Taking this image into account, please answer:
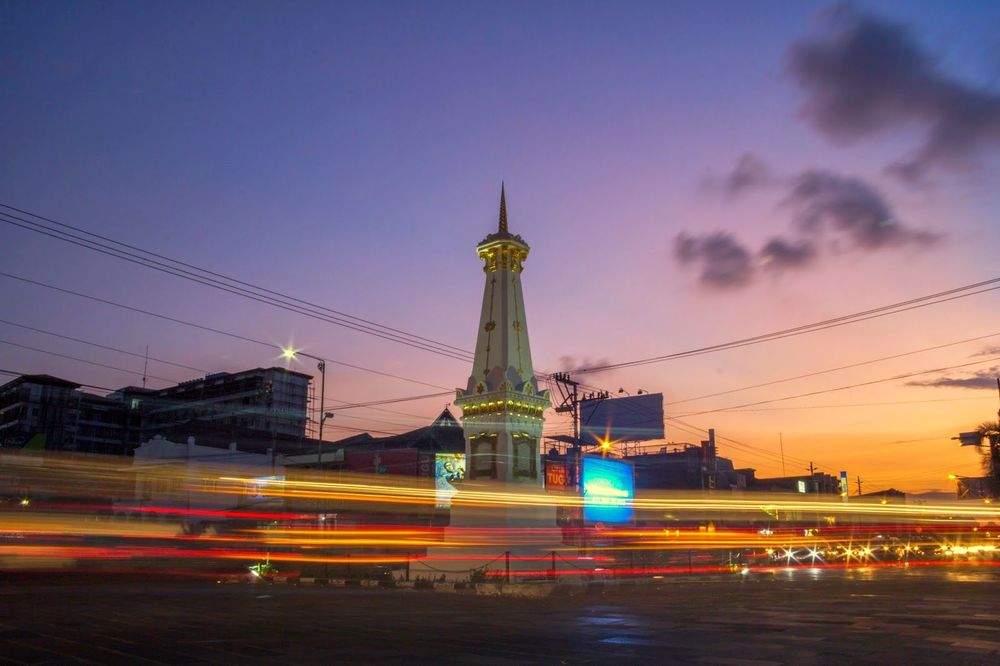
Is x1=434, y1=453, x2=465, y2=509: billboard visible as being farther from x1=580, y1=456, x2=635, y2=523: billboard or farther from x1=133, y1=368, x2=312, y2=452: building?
x1=133, y1=368, x2=312, y2=452: building

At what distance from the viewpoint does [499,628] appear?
Result: 1267cm

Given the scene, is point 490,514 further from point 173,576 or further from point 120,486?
point 120,486

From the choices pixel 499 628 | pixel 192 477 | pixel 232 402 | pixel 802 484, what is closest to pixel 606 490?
pixel 499 628

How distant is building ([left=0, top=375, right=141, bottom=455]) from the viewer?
8631 centimetres

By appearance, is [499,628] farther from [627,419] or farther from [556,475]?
[627,419]

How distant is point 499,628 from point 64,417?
93.3 m

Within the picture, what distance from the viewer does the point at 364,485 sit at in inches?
1761

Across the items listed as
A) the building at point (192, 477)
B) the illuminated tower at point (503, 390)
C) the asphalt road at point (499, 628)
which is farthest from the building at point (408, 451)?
the asphalt road at point (499, 628)

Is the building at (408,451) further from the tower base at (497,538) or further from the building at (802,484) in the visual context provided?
the building at (802,484)

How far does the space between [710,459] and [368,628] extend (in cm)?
5959

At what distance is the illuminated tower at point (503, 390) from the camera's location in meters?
30.9

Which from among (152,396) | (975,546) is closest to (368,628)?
(975,546)

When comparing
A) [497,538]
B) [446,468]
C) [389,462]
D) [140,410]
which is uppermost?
[140,410]

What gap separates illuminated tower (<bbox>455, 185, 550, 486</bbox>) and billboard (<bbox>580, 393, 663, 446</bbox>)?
18.5 metres
